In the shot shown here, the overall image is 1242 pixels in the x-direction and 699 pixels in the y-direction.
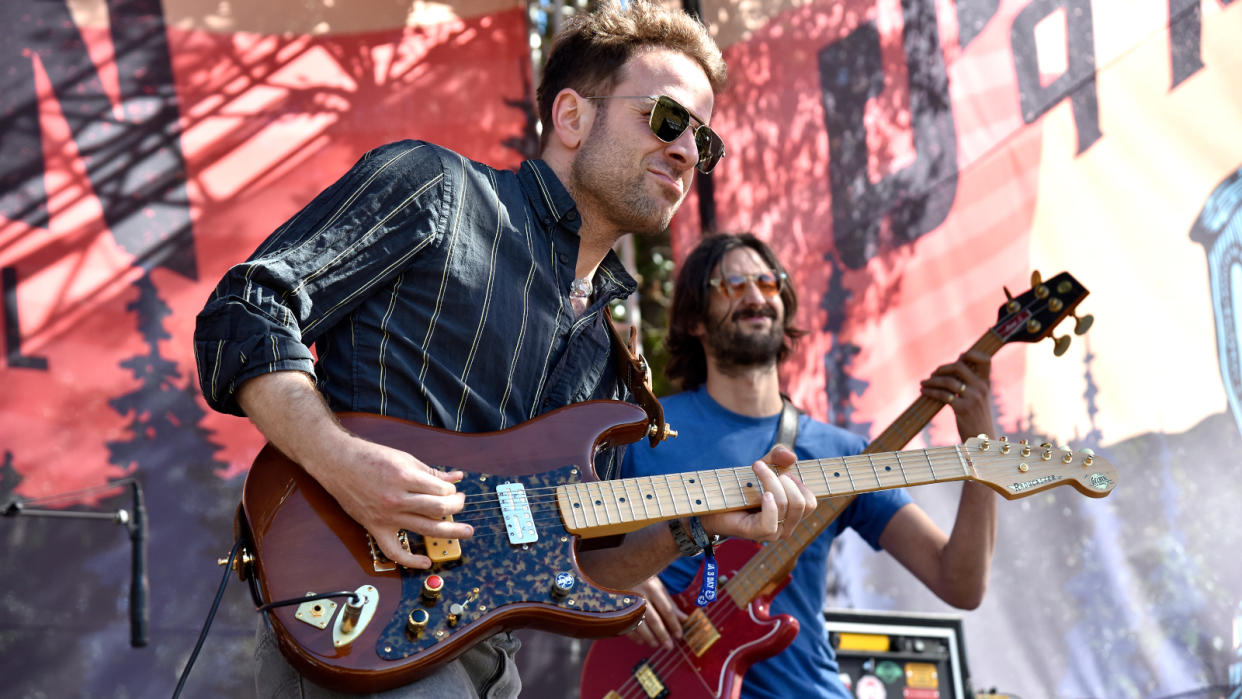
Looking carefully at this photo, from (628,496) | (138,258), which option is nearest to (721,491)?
(628,496)

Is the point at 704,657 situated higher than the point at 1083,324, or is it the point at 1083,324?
the point at 1083,324

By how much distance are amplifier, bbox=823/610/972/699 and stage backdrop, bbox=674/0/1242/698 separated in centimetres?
43

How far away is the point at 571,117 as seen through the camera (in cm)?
248

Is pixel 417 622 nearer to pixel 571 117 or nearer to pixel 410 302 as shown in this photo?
pixel 410 302

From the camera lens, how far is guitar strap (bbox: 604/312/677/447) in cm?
242

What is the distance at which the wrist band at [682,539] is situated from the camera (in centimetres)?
223

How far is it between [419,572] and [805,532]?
5.85 ft

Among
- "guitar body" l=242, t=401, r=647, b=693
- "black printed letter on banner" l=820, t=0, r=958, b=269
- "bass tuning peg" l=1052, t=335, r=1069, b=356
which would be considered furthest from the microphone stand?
"bass tuning peg" l=1052, t=335, r=1069, b=356

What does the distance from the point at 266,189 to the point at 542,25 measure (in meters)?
2.17

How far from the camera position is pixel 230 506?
4.21 m

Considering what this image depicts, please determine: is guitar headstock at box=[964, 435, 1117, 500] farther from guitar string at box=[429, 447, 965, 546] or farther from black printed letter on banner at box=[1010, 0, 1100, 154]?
black printed letter on banner at box=[1010, 0, 1100, 154]

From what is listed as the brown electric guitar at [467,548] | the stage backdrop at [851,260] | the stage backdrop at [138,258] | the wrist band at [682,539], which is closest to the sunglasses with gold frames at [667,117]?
the brown electric guitar at [467,548]

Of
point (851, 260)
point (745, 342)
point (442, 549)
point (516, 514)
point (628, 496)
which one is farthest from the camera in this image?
point (851, 260)

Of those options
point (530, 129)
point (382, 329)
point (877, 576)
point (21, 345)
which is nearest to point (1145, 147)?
point (877, 576)
